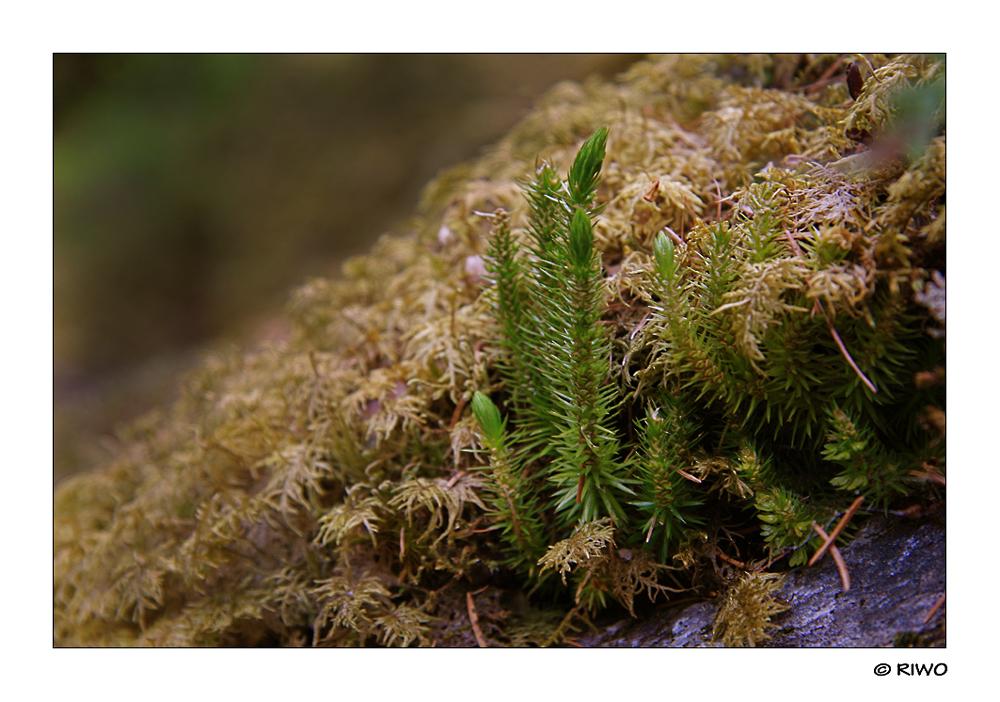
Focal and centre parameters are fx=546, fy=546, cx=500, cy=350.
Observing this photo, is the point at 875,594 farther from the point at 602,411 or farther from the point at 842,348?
the point at 602,411

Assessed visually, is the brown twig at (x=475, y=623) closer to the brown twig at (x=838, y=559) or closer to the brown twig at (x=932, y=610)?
the brown twig at (x=838, y=559)

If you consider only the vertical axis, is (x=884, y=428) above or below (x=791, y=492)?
above

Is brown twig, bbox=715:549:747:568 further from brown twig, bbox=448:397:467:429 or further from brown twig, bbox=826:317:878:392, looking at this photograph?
brown twig, bbox=448:397:467:429

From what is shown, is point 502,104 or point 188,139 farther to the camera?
point 188,139

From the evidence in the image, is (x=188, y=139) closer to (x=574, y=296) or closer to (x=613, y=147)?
(x=613, y=147)

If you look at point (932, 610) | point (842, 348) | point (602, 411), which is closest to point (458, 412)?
point (602, 411)
